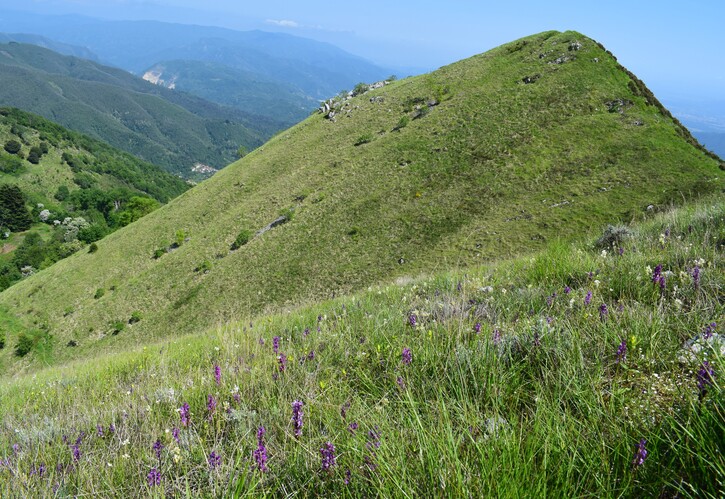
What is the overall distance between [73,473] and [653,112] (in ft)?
140

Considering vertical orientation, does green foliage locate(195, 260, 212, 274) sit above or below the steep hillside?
above

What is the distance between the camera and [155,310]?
33031 mm

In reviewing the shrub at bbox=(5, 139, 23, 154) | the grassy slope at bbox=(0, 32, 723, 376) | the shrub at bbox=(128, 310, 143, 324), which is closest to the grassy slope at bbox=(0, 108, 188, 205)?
the shrub at bbox=(5, 139, 23, 154)

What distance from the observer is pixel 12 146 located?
143m

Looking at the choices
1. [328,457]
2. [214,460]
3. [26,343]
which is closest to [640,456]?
[328,457]

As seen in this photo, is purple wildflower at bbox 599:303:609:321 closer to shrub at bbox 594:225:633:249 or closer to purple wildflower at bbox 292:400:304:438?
purple wildflower at bbox 292:400:304:438

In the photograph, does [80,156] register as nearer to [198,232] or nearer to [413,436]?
[198,232]

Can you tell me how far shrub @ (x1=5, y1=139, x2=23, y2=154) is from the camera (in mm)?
142175

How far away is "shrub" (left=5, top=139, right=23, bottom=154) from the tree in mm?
38117

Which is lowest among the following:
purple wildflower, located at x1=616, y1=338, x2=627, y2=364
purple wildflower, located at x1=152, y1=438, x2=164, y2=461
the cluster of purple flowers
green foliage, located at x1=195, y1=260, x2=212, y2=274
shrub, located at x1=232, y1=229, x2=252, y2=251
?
green foliage, located at x1=195, y1=260, x2=212, y2=274

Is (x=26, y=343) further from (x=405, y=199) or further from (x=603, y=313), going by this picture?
(x=603, y=313)

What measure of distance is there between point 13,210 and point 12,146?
46543 millimetres

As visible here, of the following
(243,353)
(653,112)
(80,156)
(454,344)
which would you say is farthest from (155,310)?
(80,156)

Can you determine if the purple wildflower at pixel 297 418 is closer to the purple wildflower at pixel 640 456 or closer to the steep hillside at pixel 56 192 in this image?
the purple wildflower at pixel 640 456
